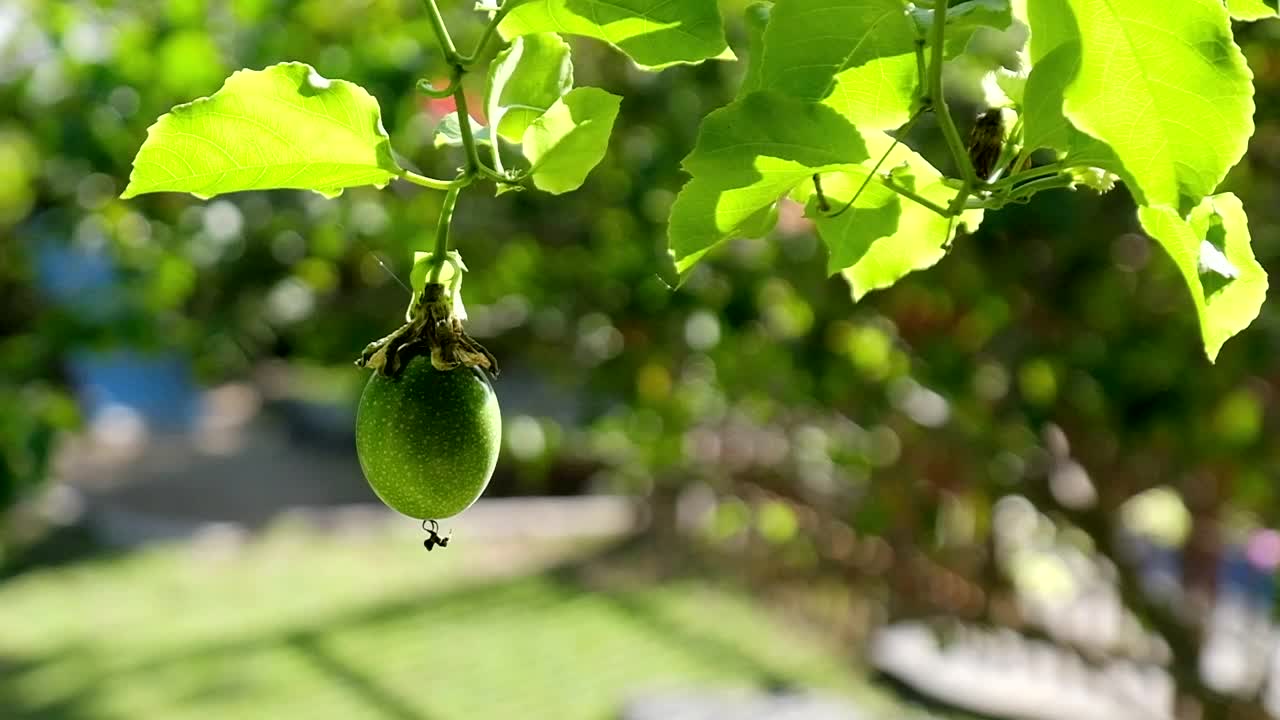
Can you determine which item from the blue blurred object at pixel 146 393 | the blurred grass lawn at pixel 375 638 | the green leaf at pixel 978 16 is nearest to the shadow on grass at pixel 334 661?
the blurred grass lawn at pixel 375 638

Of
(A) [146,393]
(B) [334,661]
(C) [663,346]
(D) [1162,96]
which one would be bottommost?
(D) [1162,96]

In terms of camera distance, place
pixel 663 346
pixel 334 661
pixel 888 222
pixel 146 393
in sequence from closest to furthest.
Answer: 1. pixel 888 222
2. pixel 663 346
3. pixel 334 661
4. pixel 146 393

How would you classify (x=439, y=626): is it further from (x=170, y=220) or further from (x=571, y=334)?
(x=170, y=220)

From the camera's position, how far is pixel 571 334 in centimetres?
312

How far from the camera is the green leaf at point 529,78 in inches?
26.9

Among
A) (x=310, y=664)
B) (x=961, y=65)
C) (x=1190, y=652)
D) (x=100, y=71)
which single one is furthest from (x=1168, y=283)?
(x=310, y=664)

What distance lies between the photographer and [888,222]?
0.78m

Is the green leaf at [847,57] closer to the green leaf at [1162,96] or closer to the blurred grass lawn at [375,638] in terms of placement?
the green leaf at [1162,96]

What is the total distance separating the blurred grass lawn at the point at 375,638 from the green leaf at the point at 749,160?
4.58 meters

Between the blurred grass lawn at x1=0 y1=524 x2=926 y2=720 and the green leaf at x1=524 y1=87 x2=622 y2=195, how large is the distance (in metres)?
4.60

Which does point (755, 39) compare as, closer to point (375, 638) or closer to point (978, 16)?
point (978, 16)

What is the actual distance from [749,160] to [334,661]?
5630mm

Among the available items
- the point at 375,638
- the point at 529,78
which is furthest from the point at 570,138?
the point at 375,638

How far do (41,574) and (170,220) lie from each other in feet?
17.5
